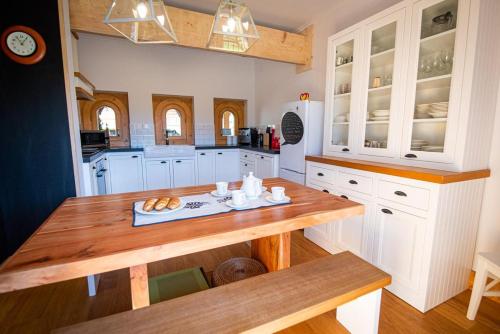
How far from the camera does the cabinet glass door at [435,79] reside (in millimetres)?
1605

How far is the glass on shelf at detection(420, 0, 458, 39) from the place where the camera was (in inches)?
64.5

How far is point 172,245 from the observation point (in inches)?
36.2

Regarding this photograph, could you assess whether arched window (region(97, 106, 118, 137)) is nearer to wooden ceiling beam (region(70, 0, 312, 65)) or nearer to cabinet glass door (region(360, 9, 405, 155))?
wooden ceiling beam (region(70, 0, 312, 65))

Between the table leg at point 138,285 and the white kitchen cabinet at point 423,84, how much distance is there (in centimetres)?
200

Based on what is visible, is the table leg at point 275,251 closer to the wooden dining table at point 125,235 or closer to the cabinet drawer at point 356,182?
the wooden dining table at point 125,235

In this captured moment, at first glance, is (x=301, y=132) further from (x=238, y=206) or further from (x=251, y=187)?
(x=238, y=206)

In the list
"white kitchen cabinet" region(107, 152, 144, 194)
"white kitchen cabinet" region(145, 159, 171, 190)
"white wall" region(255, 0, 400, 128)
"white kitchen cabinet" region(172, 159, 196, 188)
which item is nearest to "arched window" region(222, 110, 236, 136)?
"white wall" region(255, 0, 400, 128)

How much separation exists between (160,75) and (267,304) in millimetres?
4365

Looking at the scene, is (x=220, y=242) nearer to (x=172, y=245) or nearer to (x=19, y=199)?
(x=172, y=245)

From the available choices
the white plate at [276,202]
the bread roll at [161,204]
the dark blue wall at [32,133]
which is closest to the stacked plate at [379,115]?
the white plate at [276,202]

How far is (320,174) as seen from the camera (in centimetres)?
251

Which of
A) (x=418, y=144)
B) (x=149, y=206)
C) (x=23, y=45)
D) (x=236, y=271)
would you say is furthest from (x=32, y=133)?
(x=418, y=144)

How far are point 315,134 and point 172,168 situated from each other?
259cm

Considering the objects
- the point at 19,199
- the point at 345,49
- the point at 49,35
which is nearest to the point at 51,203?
the point at 19,199
